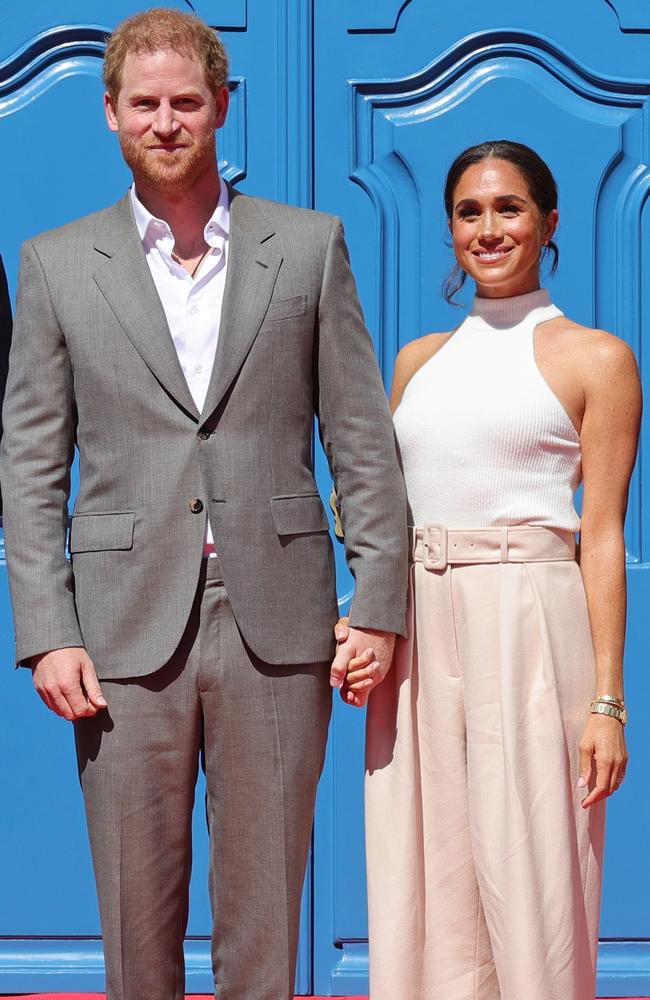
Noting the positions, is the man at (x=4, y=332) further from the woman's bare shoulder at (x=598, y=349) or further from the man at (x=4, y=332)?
the woman's bare shoulder at (x=598, y=349)

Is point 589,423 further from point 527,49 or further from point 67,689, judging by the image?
point 527,49

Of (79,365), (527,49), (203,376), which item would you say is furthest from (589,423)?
(527,49)

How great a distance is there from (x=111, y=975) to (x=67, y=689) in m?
0.50

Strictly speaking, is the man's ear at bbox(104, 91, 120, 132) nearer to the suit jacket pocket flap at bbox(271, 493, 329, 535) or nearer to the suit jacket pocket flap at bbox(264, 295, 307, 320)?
the suit jacket pocket flap at bbox(264, 295, 307, 320)

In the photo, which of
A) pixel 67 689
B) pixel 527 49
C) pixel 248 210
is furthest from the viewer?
pixel 527 49

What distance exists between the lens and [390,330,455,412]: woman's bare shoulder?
2.71 metres

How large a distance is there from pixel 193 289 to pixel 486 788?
961 millimetres

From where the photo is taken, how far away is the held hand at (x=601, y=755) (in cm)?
240

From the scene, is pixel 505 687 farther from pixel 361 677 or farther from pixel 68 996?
pixel 68 996

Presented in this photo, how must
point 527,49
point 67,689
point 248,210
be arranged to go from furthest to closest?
point 527,49, point 248,210, point 67,689

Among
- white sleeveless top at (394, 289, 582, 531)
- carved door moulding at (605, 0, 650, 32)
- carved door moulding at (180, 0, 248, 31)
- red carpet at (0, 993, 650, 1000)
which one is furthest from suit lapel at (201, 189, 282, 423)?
red carpet at (0, 993, 650, 1000)

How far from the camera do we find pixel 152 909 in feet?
7.86

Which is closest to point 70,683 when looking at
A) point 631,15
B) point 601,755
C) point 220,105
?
point 601,755

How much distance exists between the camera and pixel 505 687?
7.84ft
